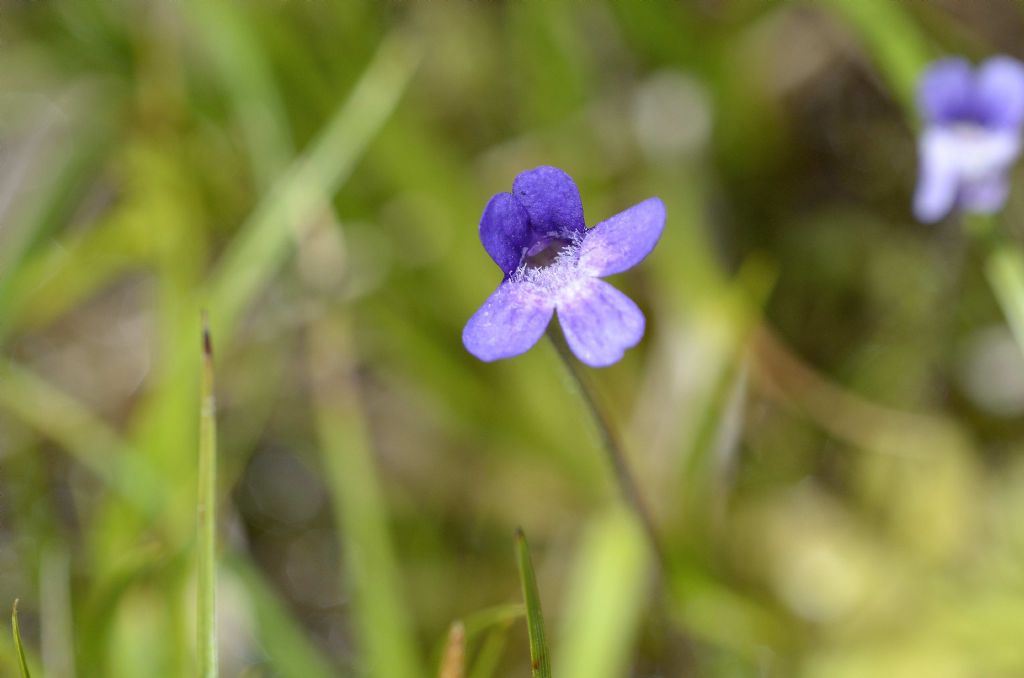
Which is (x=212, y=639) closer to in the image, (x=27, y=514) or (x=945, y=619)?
(x=27, y=514)

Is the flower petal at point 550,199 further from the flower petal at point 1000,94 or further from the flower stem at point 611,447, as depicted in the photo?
the flower petal at point 1000,94

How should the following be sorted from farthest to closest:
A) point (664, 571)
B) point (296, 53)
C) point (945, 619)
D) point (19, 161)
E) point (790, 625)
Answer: point (19, 161)
point (296, 53)
point (790, 625)
point (945, 619)
point (664, 571)

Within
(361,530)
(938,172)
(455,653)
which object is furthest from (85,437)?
(938,172)

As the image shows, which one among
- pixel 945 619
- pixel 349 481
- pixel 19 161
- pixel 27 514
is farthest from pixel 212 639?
pixel 19 161

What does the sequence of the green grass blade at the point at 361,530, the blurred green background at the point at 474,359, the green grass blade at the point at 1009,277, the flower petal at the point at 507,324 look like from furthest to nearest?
the blurred green background at the point at 474,359
the green grass blade at the point at 361,530
the green grass blade at the point at 1009,277
the flower petal at the point at 507,324

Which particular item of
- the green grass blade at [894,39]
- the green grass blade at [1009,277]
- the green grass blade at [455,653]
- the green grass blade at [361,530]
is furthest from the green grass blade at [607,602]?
the green grass blade at [894,39]

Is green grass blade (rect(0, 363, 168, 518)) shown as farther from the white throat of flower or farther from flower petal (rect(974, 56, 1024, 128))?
flower petal (rect(974, 56, 1024, 128))

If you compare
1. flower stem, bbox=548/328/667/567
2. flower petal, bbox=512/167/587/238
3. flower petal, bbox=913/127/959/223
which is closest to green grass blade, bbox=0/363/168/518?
flower stem, bbox=548/328/667/567
